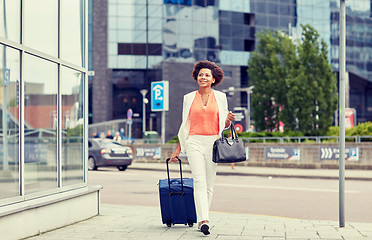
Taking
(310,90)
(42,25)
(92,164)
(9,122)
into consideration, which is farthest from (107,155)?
(9,122)

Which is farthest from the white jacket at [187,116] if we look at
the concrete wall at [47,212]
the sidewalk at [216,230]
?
the concrete wall at [47,212]

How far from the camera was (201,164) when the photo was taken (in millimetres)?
6992

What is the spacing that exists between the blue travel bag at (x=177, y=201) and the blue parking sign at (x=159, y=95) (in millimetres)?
32280

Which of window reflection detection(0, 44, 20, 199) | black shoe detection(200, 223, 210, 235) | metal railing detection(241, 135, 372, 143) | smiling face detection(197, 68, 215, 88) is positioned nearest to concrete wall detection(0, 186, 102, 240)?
window reflection detection(0, 44, 20, 199)

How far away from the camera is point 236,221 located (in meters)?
8.70

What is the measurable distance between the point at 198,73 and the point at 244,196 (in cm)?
733

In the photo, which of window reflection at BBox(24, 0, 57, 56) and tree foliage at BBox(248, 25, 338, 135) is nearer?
window reflection at BBox(24, 0, 57, 56)

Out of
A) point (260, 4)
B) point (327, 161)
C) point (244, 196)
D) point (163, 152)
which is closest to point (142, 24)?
point (260, 4)

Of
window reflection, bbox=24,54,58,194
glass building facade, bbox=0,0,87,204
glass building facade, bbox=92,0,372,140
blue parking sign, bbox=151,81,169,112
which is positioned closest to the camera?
glass building facade, bbox=0,0,87,204

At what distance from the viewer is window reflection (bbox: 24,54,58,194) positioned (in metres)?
7.14

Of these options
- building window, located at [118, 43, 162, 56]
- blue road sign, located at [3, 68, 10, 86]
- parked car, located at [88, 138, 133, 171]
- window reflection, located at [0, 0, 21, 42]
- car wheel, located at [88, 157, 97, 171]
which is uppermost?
building window, located at [118, 43, 162, 56]

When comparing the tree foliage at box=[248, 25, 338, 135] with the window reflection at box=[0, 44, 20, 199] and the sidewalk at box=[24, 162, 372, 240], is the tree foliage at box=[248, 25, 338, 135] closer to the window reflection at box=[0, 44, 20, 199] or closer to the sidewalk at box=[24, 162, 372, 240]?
the sidewalk at box=[24, 162, 372, 240]

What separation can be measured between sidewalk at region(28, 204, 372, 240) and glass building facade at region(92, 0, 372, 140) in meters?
51.5

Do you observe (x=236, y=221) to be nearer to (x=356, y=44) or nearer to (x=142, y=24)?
(x=142, y=24)
